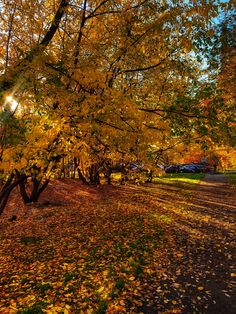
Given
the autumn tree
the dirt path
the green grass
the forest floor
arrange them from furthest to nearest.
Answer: the green grass < the autumn tree < the forest floor < the dirt path

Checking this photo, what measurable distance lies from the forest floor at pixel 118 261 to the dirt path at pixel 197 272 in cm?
2

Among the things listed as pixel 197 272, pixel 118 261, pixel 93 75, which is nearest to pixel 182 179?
pixel 118 261

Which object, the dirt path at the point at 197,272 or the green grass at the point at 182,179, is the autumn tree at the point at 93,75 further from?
the green grass at the point at 182,179

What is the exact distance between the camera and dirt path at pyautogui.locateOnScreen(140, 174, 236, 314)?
16.3 feet

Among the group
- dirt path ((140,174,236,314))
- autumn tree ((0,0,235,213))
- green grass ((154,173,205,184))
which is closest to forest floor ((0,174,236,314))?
dirt path ((140,174,236,314))

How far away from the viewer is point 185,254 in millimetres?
7484

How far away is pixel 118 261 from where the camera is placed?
22.9 ft

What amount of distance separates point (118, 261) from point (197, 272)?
1.86 meters

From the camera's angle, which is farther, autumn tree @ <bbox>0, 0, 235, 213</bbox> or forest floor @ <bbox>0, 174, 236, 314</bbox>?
autumn tree @ <bbox>0, 0, 235, 213</bbox>

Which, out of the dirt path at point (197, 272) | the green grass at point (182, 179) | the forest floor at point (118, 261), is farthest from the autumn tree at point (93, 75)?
the green grass at point (182, 179)

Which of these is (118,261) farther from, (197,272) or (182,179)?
(182,179)

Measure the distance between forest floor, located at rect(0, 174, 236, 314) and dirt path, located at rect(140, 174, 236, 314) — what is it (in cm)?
2

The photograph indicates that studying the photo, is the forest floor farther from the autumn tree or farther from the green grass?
the green grass

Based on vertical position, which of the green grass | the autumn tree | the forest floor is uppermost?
the autumn tree
